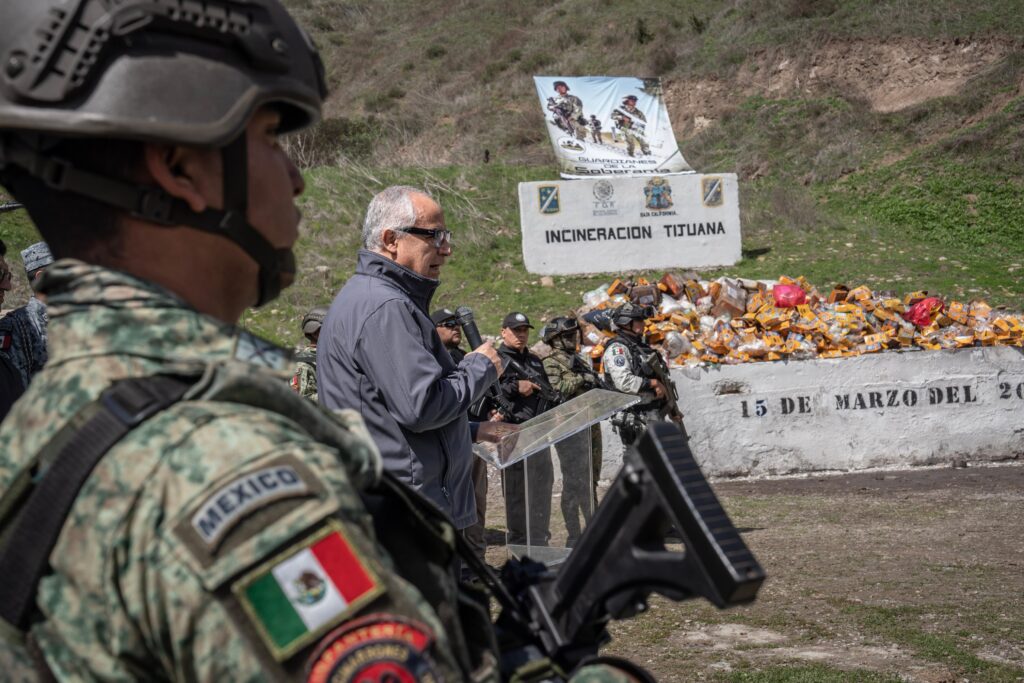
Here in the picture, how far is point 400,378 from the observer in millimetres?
3455

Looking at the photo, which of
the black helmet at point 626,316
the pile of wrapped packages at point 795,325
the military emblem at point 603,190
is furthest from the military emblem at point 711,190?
the black helmet at point 626,316

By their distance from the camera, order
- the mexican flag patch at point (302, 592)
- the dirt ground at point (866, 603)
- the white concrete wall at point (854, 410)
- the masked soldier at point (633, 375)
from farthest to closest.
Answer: the white concrete wall at point (854, 410) → the masked soldier at point (633, 375) → the dirt ground at point (866, 603) → the mexican flag patch at point (302, 592)

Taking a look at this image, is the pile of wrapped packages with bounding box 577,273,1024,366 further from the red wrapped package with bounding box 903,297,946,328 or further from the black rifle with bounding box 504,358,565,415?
the black rifle with bounding box 504,358,565,415

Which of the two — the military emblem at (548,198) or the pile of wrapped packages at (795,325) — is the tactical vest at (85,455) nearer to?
the pile of wrapped packages at (795,325)

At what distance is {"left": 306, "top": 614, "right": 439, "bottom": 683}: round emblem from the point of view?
1.01m

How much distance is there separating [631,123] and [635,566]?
19.2 meters

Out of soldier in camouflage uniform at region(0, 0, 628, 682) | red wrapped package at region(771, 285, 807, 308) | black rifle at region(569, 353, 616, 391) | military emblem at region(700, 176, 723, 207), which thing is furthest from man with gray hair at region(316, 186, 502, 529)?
military emblem at region(700, 176, 723, 207)

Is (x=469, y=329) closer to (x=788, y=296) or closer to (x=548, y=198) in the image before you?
(x=788, y=296)

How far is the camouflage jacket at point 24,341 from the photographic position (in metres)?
4.62

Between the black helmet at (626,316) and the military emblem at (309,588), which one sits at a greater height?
the military emblem at (309,588)

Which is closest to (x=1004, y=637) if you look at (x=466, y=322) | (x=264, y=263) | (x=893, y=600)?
(x=893, y=600)

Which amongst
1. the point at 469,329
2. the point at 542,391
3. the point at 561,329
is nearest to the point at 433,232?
the point at 469,329

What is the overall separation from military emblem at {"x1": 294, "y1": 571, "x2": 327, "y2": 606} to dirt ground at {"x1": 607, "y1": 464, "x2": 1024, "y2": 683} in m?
4.45

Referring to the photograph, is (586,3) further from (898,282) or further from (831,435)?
(831,435)
